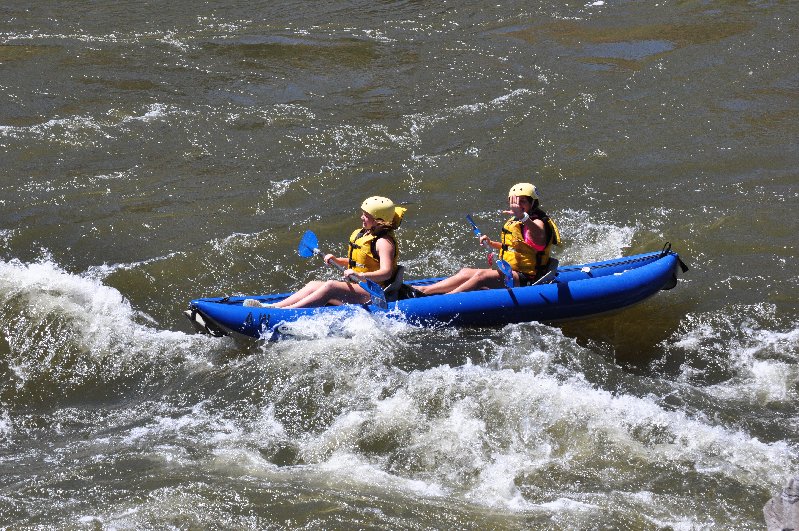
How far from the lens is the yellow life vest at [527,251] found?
7094 millimetres

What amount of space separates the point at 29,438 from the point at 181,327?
174cm

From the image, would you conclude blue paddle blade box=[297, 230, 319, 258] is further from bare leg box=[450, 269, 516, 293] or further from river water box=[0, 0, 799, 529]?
bare leg box=[450, 269, 516, 293]

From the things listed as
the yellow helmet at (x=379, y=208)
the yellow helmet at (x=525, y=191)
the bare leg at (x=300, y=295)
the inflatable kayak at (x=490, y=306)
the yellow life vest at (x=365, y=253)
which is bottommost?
the inflatable kayak at (x=490, y=306)

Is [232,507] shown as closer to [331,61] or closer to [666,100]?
[666,100]

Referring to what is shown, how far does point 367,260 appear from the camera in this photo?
22.7 ft

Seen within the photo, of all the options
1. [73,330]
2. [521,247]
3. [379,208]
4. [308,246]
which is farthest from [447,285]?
[73,330]

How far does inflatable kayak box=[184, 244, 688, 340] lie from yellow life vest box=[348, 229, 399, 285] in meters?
0.30

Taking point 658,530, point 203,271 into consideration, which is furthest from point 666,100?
point 658,530

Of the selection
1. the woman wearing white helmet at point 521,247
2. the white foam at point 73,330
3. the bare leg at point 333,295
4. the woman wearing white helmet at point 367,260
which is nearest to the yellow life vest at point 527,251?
the woman wearing white helmet at point 521,247

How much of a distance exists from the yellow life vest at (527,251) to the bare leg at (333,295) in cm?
116

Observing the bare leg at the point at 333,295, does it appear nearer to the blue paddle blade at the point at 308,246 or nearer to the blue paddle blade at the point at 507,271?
the blue paddle blade at the point at 308,246

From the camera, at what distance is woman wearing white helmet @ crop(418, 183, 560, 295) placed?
7035mm

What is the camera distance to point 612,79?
12.6 meters

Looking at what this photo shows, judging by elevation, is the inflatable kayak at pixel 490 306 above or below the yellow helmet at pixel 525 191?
below
